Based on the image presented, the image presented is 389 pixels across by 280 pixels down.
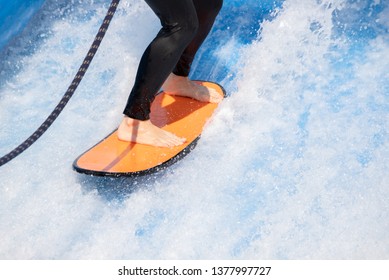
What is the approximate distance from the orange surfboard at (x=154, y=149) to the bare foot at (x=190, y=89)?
0.03m

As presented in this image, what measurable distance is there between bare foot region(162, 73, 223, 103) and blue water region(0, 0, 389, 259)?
12cm

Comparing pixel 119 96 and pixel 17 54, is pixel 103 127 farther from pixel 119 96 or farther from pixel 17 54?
pixel 17 54

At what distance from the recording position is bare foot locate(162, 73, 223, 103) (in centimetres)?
285

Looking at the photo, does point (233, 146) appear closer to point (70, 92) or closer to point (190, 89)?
point (190, 89)

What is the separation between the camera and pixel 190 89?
9.43 ft

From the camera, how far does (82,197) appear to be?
2.36 m

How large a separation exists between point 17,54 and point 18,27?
22 centimetres

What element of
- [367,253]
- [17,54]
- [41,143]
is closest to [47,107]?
[41,143]

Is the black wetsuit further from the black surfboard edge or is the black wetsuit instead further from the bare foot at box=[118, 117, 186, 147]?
the black surfboard edge

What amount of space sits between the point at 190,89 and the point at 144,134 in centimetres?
50

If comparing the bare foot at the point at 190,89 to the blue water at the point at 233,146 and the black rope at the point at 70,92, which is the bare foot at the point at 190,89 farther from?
the black rope at the point at 70,92

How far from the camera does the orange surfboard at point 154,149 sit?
2363mm

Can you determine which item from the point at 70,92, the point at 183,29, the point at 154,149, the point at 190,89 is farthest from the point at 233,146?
the point at 70,92

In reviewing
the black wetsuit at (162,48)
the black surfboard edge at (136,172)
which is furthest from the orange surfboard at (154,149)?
the black wetsuit at (162,48)
